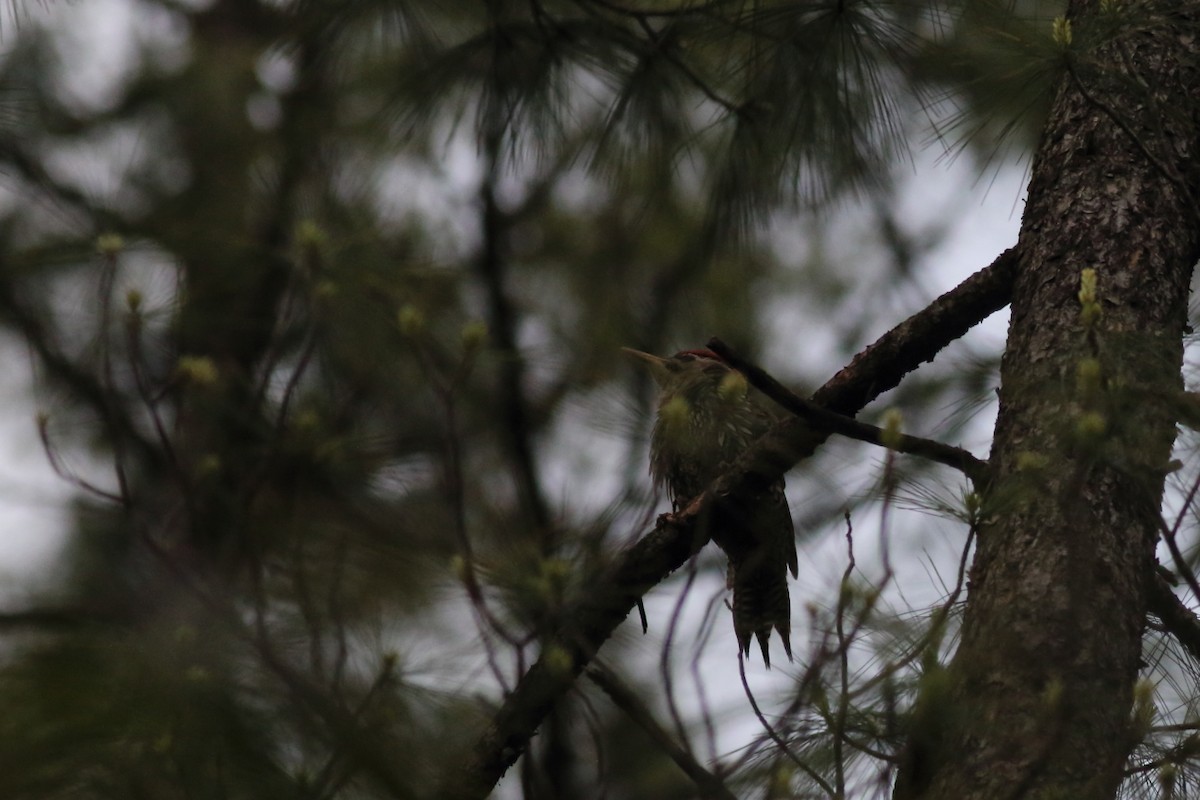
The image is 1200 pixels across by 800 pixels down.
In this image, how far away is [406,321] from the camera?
2016 millimetres

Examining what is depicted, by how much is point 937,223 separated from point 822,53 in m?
2.96

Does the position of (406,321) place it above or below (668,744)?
above

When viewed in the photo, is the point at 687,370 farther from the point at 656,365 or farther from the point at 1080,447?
the point at 1080,447

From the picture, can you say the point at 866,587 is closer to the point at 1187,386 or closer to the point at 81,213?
the point at 1187,386

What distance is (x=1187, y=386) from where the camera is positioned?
2193 mm

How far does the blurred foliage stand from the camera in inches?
72.5

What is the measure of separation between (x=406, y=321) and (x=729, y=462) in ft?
4.93

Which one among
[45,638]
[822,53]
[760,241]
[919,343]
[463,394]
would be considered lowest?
[45,638]

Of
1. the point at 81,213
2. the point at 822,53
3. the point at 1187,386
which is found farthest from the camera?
the point at 81,213

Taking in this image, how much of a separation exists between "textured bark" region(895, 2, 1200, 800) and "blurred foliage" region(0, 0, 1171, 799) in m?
0.14

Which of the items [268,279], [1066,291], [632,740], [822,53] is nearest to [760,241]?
[268,279]

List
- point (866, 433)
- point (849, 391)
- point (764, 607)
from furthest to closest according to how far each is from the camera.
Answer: point (764, 607), point (849, 391), point (866, 433)

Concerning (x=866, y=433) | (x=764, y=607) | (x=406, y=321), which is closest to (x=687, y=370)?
(x=764, y=607)

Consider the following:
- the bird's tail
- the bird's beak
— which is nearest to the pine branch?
the bird's tail
